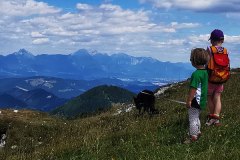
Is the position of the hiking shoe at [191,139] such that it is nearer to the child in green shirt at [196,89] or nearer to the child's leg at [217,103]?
the child in green shirt at [196,89]

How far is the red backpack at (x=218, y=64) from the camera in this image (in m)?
10.9

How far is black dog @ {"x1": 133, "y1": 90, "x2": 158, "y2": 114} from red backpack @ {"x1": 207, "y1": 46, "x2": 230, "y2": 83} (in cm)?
563

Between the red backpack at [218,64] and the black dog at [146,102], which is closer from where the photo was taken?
the red backpack at [218,64]

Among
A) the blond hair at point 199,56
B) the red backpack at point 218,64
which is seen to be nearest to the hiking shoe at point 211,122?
the red backpack at point 218,64

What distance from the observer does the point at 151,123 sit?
12711 millimetres

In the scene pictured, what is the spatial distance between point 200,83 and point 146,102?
7.52 meters

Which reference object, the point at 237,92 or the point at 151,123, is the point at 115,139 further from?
the point at 237,92

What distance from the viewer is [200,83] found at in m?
9.70

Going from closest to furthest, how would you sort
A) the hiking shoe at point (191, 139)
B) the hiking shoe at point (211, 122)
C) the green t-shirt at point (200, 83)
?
the hiking shoe at point (191, 139) → the green t-shirt at point (200, 83) → the hiking shoe at point (211, 122)

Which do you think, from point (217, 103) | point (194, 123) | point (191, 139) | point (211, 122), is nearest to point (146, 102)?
point (217, 103)

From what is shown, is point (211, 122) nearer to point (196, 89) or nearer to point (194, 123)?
point (194, 123)

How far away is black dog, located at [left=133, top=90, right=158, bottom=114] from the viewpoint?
16.8 m

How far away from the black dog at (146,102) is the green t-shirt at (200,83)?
6.70 meters

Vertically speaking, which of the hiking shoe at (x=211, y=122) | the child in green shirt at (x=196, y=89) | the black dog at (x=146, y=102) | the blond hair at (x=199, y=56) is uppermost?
the blond hair at (x=199, y=56)
